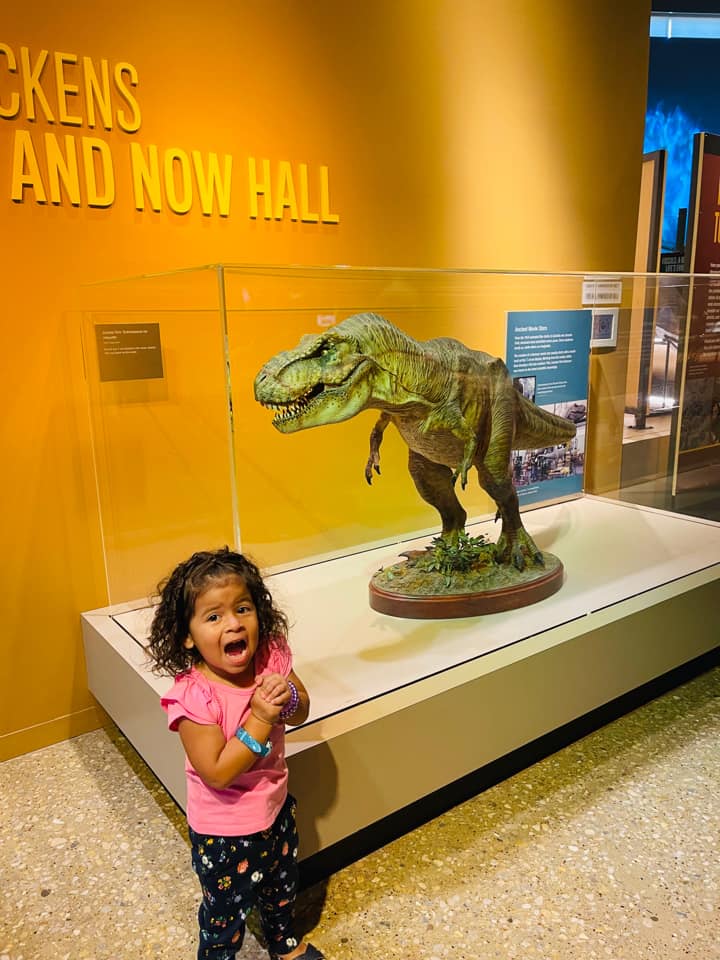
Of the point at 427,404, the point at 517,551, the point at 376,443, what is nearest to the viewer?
the point at 427,404

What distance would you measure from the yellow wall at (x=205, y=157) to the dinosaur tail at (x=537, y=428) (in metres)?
0.83

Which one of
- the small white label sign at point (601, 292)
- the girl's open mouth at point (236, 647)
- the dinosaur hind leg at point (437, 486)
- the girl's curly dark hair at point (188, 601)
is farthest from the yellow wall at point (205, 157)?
the girl's open mouth at point (236, 647)

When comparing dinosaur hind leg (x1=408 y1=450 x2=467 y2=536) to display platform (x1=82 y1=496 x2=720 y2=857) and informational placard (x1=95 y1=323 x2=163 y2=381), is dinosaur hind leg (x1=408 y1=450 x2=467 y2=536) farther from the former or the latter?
informational placard (x1=95 y1=323 x2=163 y2=381)

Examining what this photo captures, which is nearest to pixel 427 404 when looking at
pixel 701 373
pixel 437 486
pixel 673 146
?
pixel 437 486

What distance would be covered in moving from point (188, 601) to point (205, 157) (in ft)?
5.38

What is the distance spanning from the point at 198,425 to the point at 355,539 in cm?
77

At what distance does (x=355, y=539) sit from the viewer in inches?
106

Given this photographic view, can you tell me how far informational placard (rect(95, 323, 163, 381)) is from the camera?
2135 millimetres

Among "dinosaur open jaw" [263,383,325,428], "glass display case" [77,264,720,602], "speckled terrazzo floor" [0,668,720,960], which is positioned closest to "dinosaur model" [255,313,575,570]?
Result: "dinosaur open jaw" [263,383,325,428]

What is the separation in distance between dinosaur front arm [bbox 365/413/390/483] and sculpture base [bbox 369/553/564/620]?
1.17ft

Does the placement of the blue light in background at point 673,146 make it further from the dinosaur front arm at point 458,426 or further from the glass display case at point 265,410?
the dinosaur front arm at point 458,426

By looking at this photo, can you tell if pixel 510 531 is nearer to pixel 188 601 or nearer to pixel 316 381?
pixel 316 381

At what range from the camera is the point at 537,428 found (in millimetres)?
2553

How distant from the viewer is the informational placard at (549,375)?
2.54m
